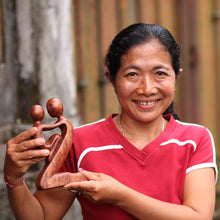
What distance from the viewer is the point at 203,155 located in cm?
194

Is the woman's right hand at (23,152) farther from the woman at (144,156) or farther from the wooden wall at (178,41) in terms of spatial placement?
the wooden wall at (178,41)

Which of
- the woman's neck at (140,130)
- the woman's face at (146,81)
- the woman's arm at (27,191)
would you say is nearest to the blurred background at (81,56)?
the woman's arm at (27,191)

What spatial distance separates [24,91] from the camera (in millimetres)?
2857

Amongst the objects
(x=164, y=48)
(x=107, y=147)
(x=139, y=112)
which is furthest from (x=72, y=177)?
(x=164, y=48)

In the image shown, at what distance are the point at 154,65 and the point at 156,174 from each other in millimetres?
486

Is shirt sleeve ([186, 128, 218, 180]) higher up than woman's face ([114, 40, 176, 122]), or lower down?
lower down

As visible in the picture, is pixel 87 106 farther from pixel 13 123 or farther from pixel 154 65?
pixel 154 65

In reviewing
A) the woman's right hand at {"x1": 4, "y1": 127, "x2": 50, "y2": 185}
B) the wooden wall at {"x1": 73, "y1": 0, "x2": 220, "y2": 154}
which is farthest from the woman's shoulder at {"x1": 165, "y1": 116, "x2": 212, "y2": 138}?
the wooden wall at {"x1": 73, "y1": 0, "x2": 220, "y2": 154}

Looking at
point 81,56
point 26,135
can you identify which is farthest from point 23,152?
point 81,56

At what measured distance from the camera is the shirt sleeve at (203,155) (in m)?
1.92

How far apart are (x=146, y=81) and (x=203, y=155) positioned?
0.43 m

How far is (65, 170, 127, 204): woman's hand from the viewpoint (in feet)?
5.32

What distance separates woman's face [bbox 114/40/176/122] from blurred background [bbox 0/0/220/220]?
96 centimetres

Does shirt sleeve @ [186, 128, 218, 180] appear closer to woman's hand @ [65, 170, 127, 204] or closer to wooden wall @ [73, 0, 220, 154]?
woman's hand @ [65, 170, 127, 204]
